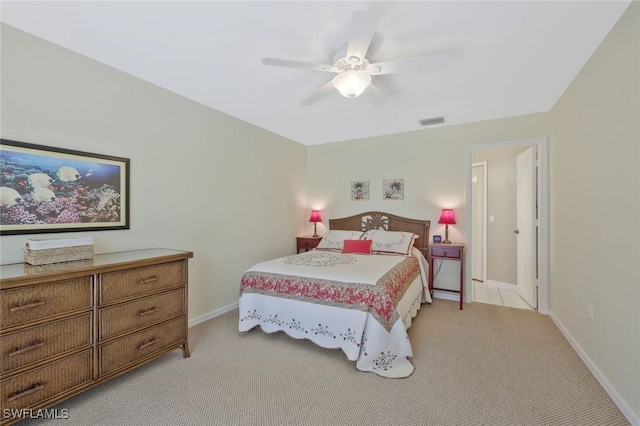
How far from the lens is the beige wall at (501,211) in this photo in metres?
4.48

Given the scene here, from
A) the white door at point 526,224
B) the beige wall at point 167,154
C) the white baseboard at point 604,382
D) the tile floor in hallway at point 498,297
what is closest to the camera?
the white baseboard at point 604,382

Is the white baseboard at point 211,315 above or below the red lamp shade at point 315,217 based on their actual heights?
below

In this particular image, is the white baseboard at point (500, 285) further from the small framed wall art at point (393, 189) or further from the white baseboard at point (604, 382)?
the small framed wall art at point (393, 189)

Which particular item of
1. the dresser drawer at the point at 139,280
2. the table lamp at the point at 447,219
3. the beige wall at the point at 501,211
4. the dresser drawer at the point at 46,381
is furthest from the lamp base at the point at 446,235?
the dresser drawer at the point at 46,381

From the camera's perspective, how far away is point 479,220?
490cm

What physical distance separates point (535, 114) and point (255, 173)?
3684 mm

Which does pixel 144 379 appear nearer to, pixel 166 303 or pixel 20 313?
pixel 166 303

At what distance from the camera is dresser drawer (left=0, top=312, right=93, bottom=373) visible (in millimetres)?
1494

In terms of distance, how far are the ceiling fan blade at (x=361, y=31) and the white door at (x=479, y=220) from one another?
3894 mm

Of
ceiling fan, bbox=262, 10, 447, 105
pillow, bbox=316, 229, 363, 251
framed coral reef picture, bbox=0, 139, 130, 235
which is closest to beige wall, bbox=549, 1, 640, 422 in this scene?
ceiling fan, bbox=262, 10, 447, 105

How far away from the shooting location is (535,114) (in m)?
3.50

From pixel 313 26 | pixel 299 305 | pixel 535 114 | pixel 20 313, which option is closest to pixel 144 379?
pixel 20 313

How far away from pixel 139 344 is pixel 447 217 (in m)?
3.64

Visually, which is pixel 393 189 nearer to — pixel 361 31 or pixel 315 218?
pixel 315 218
